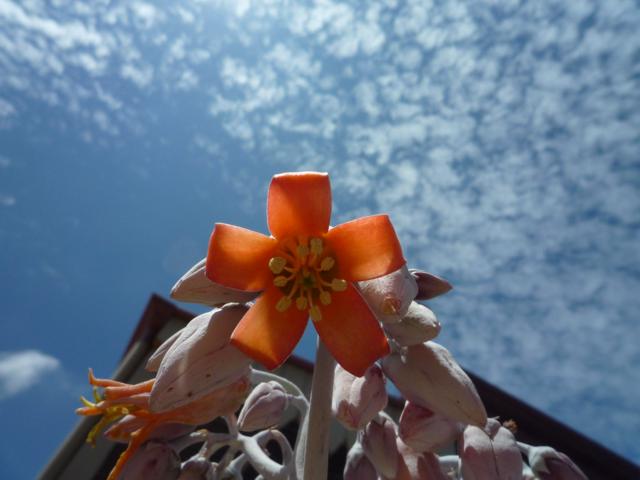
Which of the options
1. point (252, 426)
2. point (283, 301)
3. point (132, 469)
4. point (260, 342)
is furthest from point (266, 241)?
point (132, 469)

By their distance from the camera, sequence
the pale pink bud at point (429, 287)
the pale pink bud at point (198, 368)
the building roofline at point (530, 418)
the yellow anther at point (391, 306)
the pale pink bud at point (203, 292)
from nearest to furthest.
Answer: the yellow anther at point (391, 306) → the pale pink bud at point (198, 368) → the pale pink bud at point (203, 292) → the pale pink bud at point (429, 287) → the building roofline at point (530, 418)

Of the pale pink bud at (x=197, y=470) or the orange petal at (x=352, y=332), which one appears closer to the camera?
the orange petal at (x=352, y=332)

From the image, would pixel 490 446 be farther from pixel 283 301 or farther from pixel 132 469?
pixel 132 469

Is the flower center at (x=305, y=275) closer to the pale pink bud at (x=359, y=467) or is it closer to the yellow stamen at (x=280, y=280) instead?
the yellow stamen at (x=280, y=280)

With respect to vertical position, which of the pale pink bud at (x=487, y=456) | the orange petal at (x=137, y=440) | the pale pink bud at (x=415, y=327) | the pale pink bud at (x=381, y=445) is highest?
the pale pink bud at (x=415, y=327)

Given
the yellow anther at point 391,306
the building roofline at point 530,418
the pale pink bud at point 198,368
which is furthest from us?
the building roofline at point 530,418

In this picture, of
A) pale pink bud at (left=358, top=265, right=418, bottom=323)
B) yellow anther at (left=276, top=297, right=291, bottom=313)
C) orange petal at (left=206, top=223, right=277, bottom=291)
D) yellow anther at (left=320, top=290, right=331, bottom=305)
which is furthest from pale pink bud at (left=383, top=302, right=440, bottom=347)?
orange petal at (left=206, top=223, right=277, bottom=291)

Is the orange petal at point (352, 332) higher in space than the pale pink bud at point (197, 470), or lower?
higher

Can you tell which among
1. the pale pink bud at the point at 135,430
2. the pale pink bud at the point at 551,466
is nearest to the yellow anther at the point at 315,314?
the pale pink bud at the point at 135,430

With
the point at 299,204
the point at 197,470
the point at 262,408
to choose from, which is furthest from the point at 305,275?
the point at 197,470
